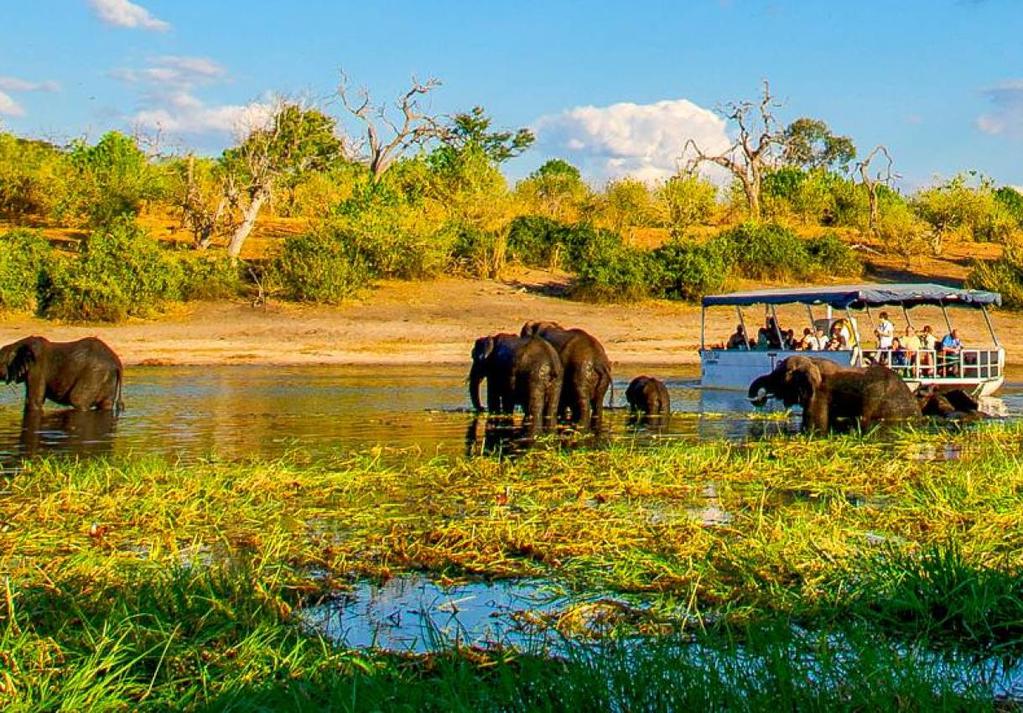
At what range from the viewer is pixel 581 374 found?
1727 cm

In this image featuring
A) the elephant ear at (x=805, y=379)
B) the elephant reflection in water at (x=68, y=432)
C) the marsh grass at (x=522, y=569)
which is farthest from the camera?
the elephant ear at (x=805, y=379)

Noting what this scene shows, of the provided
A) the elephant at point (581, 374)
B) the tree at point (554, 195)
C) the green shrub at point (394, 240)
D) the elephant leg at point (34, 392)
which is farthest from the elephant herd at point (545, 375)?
the tree at point (554, 195)

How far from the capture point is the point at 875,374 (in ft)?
56.4

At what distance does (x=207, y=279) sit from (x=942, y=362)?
64.3 feet

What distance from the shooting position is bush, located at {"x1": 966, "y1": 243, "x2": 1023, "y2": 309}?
Answer: 36688 mm

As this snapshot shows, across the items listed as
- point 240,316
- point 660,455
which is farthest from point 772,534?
point 240,316

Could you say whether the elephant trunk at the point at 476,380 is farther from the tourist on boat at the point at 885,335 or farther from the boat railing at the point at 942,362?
the tourist on boat at the point at 885,335

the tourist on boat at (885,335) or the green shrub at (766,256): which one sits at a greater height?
the green shrub at (766,256)

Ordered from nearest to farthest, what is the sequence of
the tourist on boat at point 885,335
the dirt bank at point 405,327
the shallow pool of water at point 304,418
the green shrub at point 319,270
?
the shallow pool of water at point 304,418, the tourist on boat at point 885,335, the dirt bank at point 405,327, the green shrub at point 319,270

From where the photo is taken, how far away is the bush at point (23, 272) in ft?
103

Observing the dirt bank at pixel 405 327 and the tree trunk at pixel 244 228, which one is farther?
the tree trunk at pixel 244 228

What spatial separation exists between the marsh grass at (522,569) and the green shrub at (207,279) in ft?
75.2

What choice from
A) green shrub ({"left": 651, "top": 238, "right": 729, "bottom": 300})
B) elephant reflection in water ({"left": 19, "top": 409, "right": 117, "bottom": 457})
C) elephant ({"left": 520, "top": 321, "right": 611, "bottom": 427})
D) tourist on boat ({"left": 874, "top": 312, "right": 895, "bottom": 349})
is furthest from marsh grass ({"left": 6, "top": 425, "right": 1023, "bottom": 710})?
green shrub ({"left": 651, "top": 238, "right": 729, "bottom": 300})

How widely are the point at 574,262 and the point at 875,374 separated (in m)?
22.9
